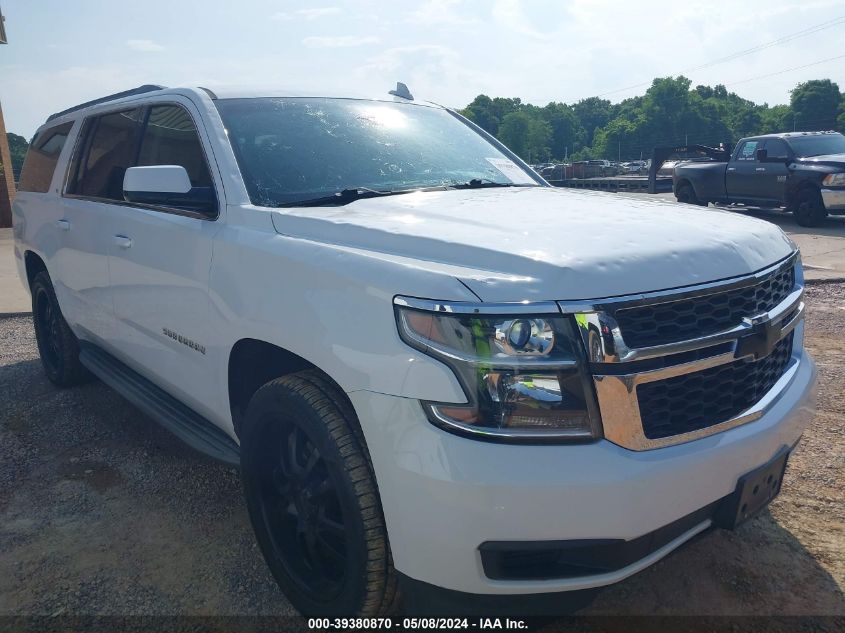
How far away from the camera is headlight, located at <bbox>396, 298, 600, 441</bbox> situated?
182 cm

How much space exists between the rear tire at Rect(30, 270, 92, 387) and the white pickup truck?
6.75 feet

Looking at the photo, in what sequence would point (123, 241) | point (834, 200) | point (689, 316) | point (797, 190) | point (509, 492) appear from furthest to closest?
1. point (797, 190)
2. point (834, 200)
3. point (123, 241)
4. point (689, 316)
5. point (509, 492)

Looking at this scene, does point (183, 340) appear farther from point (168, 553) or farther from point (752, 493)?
point (752, 493)

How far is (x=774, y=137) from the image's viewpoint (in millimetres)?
14500

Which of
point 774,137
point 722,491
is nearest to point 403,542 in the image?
point 722,491

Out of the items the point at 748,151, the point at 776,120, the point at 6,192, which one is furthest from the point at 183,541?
the point at 776,120

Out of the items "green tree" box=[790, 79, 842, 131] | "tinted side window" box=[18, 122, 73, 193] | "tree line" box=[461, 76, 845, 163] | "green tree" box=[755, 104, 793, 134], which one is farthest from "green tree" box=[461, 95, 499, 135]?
"tinted side window" box=[18, 122, 73, 193]

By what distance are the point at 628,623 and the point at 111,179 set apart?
3344 mm

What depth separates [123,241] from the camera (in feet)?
11.6

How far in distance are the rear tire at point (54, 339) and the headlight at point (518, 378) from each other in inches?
150

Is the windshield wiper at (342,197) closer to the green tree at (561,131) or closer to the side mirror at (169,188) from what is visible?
the side mirror at (169,188)

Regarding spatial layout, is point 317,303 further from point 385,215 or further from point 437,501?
point 437,501

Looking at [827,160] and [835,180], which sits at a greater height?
[827,160]

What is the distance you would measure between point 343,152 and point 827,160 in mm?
12842
